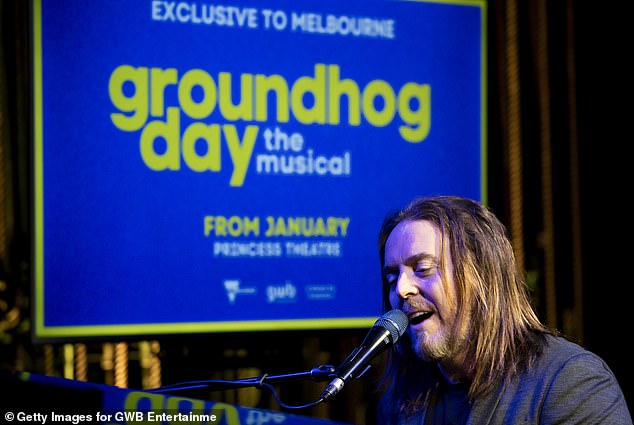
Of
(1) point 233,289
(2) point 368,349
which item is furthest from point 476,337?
(1) point 233,289

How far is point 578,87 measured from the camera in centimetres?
370

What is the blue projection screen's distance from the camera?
294 cm

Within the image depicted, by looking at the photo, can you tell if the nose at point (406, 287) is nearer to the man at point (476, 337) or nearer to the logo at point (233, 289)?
the man at point (476, 337)

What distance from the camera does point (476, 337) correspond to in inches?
67.3

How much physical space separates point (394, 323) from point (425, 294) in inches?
8.0

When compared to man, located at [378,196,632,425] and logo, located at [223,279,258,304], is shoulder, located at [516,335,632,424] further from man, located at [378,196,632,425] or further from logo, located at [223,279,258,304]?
logo, located at [223,279,258,304]

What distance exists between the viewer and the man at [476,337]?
1.61 m

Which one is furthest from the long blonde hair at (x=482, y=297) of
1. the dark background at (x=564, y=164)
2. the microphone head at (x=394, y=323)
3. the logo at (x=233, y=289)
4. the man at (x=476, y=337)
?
the dark background at (x=564, y=164)

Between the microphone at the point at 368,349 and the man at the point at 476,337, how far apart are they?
15 cm

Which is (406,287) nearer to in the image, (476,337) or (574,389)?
(476,337)

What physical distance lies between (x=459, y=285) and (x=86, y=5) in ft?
6.14

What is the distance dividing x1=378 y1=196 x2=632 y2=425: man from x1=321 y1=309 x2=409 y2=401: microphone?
0.15m

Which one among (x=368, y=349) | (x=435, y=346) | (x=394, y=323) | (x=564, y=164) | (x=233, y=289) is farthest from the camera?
(x=564, y=164)

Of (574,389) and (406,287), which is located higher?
(406,287)
